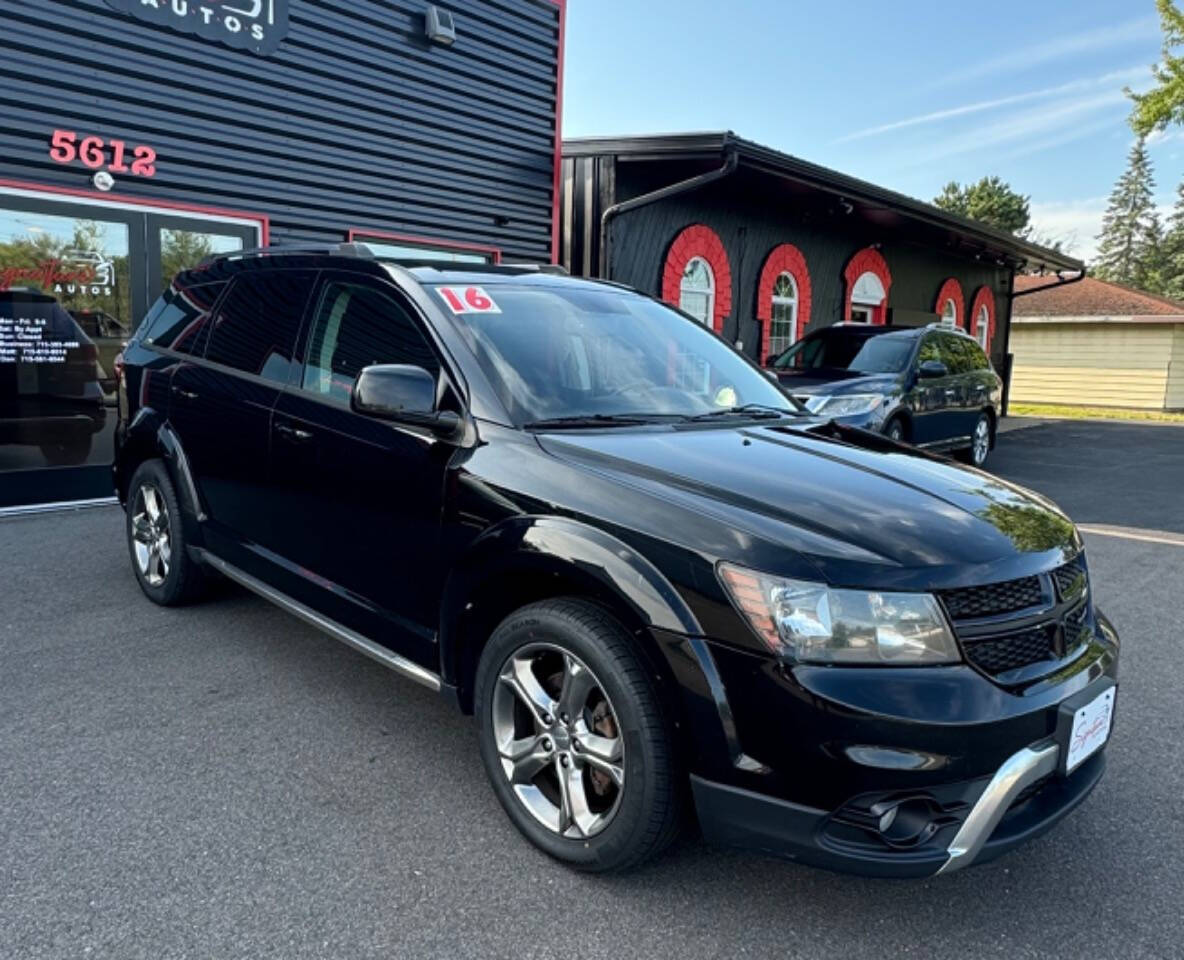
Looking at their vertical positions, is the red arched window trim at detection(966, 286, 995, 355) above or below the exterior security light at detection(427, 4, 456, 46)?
below

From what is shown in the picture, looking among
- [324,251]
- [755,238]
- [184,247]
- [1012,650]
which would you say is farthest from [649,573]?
[755,238]

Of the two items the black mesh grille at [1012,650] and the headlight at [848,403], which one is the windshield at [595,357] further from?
the headlight at [848,403]

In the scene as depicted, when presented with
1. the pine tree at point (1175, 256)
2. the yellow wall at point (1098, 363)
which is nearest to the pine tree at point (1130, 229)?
the pine tree at point (1175, 256)

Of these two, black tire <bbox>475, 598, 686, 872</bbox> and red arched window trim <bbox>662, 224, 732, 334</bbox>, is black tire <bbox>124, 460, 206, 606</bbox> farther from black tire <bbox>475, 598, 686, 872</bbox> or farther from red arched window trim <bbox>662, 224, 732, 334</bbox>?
red arched window trim <bbox>662, 224, 732, 334</bbox>

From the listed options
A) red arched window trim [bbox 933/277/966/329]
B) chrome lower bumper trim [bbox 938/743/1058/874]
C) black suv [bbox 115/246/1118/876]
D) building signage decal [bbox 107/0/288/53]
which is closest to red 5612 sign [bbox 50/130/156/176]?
building signage decal [bbox 107/0/288/53]

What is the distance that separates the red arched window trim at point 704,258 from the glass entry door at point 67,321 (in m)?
6.33

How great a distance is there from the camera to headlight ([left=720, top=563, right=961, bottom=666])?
1963 millimetres

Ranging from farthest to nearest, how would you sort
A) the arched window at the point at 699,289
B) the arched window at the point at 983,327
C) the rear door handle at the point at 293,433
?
1. the arched window at the point at 983,327
2. the arched window at the point at 699,289
3. the rear door handle at the point at 293,433

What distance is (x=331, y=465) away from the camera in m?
3.13

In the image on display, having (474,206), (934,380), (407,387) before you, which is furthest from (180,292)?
(934,380)

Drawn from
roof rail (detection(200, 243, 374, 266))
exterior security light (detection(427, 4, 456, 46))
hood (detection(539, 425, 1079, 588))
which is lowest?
hood (detection(539, 425, 1079, 588))

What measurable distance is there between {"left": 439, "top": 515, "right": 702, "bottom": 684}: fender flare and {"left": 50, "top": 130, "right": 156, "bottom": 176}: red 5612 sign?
19.3 ft

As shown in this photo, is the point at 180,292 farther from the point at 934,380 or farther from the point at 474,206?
the point at 934,380

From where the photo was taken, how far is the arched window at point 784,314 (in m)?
14.0
